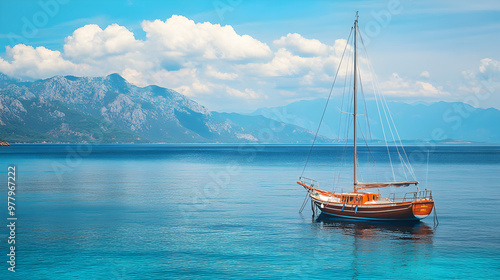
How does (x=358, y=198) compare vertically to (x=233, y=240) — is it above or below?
above

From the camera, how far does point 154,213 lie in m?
62.7

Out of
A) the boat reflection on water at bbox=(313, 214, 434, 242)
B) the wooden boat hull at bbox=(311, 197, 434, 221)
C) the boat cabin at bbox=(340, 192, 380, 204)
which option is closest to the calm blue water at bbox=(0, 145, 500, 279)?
the boat reflection on water at bbox=(313, 214, 434, 242)

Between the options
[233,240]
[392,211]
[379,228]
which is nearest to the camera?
[233,240]

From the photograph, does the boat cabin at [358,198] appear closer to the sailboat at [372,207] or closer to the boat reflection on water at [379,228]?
the sailboat at [372,207]

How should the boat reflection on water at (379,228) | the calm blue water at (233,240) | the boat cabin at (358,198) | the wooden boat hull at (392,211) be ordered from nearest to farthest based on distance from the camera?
the calm blue water at (233,240) < the boat reflection on water at (379,228) < the wooden boat hull at (392,211) < the boat cabin at (358,198)

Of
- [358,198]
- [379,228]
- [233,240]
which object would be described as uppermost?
[358,198]

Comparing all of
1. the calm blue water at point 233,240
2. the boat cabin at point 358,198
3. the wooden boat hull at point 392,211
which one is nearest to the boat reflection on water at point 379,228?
the calm blue water at point 233,240

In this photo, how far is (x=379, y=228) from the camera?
54.0m

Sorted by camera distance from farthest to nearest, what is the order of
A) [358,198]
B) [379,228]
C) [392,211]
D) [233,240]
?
[358,198] < [392,211] < [379,228] < [233,240]

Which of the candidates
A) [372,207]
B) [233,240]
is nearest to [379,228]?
[372,207]

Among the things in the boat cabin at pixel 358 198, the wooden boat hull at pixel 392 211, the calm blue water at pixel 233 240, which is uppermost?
the boat cabin at pixel 358 198

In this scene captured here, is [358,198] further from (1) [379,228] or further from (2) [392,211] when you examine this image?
(1) [379,228]

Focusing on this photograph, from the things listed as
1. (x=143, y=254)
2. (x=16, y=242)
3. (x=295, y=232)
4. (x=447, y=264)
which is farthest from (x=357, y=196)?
(x=16, y=242)

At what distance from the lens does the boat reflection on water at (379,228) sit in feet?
162
